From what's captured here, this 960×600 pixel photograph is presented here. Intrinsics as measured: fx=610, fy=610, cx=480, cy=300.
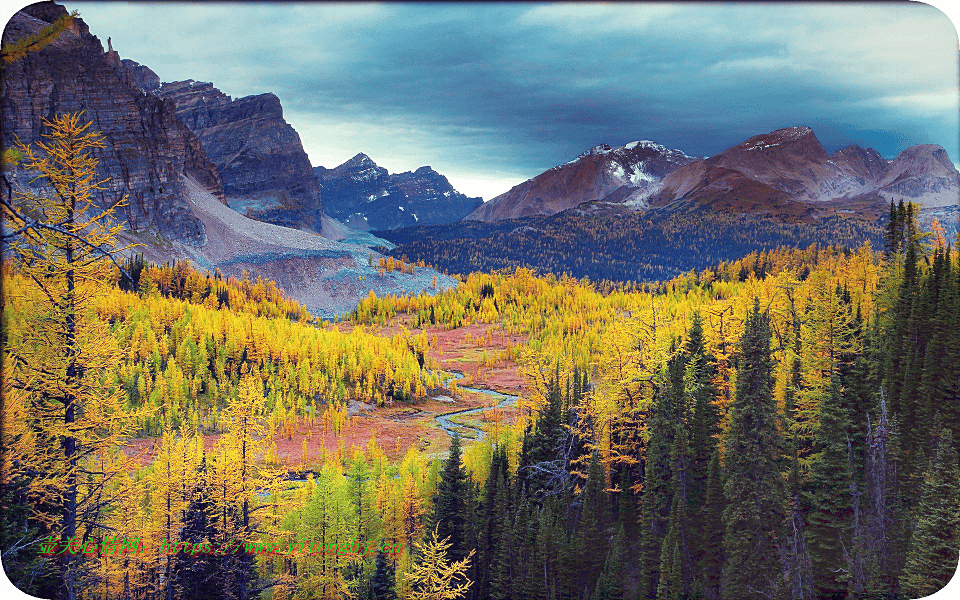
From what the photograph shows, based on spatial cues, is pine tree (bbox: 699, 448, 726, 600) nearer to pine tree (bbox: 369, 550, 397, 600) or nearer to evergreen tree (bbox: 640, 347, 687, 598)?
evergreen tree (bbox: 640, 347, 687, 598)

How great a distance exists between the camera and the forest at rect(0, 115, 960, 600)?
13.8m

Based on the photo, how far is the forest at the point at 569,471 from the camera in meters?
13.8

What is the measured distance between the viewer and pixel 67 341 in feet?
45.2

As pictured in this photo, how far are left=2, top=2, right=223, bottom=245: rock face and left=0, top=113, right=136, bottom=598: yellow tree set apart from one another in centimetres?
11297

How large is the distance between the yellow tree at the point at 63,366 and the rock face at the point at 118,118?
113 m

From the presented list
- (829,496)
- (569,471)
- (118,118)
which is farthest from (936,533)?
(118,118)

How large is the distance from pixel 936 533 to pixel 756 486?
4.34m

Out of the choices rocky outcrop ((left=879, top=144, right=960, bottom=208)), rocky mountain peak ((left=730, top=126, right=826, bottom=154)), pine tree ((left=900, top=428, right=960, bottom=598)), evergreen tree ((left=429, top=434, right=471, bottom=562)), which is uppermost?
rocky mountain peak ((left=730, top=126, right=826, bottom=154))

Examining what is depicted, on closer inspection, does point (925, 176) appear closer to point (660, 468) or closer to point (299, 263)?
point (660, 468)

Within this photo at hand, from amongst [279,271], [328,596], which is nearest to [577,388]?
[328,596]

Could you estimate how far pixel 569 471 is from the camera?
28078mm

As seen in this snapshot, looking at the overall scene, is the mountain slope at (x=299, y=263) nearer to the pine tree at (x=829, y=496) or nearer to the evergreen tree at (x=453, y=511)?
the evergreen tree at (x=453, y=511)

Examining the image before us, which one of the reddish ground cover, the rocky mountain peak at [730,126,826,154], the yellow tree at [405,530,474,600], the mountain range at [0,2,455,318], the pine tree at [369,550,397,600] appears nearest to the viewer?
the yellow tree at [405,530,474,600]

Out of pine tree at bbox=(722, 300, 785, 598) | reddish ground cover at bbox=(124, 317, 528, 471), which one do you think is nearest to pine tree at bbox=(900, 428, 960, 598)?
pine tree at bbox=(722, 300, 785, 598)
